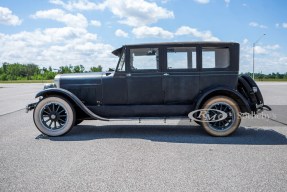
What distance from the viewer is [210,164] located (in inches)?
155

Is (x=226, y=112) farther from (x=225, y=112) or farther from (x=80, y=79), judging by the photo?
(x=80, y=79)

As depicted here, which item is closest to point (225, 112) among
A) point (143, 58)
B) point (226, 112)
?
point (226, 112)

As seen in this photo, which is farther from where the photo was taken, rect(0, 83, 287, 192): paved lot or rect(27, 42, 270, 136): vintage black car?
rect(27, 42, 270, 136): vintage black car

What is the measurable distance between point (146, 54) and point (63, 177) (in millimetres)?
3166

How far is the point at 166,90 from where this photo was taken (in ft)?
19.1

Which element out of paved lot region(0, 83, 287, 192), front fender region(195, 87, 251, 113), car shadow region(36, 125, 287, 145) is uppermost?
front fender region(195, 87, 251, 113)

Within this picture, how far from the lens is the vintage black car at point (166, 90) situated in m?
5.71

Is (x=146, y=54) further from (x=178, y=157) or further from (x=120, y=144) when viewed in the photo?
(x=178, y=157)

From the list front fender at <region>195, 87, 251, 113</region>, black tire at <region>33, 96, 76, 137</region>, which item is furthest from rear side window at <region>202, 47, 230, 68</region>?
black tire at <region>33, 96, 76, 137</region>

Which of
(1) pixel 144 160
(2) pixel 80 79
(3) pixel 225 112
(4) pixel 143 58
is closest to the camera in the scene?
(1) pixel 144 160

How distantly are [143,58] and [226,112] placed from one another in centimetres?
201

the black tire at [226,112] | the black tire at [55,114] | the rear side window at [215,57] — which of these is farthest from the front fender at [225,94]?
the black tire at [55,114]

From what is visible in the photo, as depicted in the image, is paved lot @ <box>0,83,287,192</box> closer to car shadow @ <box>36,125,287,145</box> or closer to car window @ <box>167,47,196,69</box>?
car shadow @ <box>36,125,287,145</box>

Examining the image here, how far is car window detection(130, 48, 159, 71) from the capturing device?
19.1ft
